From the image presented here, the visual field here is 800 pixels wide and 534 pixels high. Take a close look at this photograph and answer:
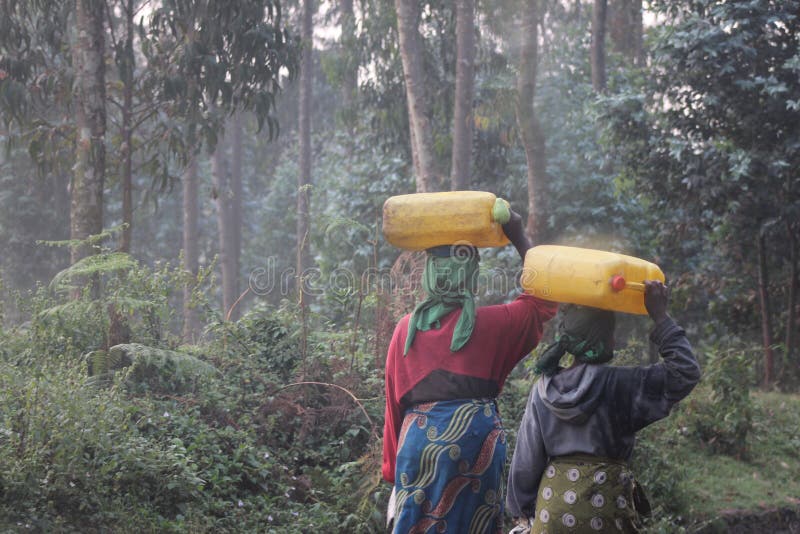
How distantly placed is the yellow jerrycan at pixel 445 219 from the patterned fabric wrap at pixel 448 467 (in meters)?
0.69

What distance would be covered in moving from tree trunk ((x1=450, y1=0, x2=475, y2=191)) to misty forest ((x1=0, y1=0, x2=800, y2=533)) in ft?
0.13

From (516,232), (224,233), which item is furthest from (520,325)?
(224,233)

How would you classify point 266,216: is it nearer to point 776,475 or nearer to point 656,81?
point 656,81

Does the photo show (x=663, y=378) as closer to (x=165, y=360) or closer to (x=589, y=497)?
(x=589, y=497)

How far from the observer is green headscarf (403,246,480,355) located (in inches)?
145

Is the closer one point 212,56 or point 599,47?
point 212,56

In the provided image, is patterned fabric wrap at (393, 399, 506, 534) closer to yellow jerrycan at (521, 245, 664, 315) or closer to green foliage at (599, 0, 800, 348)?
yellow jerrycan at (521, 245, 664, 315)

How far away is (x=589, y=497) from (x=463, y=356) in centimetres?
75

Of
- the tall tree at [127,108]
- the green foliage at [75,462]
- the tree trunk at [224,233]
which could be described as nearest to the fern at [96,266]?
the green foliage at [75,462]

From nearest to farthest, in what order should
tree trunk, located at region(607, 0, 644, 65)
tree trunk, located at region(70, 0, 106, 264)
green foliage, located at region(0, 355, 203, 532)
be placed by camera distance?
green foliage, located at region(0, 355, 203, 532)
tree trunk, located at region(70, 0, 106, 264)
tree trunk, located at region(607, 0, 644, 65)

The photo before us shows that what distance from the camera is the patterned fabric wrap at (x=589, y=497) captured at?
11.1 ft

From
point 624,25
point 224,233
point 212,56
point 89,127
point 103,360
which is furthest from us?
point 224,233

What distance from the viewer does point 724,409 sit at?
25.6ft

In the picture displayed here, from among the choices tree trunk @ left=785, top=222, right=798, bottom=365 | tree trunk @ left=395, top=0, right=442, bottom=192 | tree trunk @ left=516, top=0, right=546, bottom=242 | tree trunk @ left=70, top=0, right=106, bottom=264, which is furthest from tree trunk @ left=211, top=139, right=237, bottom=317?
tree trunk @ left=785, top=222, right=798, bottom=365
